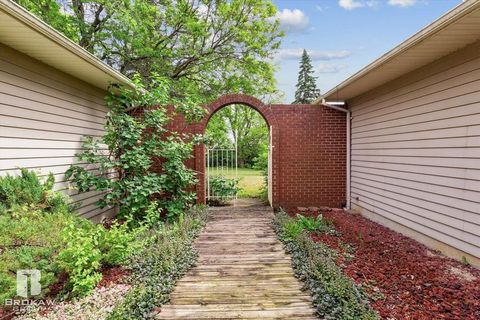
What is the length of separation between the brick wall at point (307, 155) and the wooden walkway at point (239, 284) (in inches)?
92.8

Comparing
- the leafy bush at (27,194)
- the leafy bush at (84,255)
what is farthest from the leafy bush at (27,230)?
the leafy bush at (84,255)

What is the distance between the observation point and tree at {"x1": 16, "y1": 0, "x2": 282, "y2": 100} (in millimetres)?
9602

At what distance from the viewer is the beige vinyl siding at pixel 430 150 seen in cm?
364

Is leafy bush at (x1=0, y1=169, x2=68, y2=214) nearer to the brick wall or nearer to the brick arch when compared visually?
the brick arch

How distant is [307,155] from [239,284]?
15.3ft

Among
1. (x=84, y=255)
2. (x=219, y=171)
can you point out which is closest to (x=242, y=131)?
(x=219, y=171)

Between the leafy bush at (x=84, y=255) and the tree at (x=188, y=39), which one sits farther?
the tree at (x=188, y=39)

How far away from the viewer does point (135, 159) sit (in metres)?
5.52

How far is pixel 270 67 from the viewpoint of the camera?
468 inches

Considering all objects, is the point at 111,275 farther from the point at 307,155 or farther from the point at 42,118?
the point at 307,155

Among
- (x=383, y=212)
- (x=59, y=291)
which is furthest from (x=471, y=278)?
(x=59, y=291)

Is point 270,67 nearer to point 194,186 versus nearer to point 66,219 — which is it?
point 194,186

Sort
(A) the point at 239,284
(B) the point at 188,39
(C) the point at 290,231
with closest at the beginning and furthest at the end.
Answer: (A) the point at 239,284, (C) the point at 290,231, (B) the point at 188,39

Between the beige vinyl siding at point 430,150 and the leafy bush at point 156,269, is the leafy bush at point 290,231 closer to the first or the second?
the leafy bush at point 156,269
